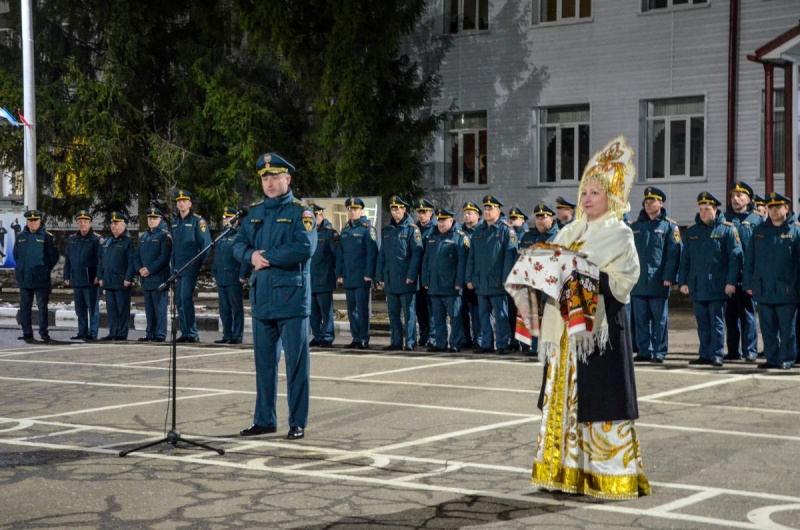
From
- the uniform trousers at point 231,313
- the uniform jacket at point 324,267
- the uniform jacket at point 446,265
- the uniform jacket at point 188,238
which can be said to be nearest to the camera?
the uniform jacket at point 446,265

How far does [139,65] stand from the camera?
31.5 meters

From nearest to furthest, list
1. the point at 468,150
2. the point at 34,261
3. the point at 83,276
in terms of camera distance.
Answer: the point at 34,261
the point at 83,276
the point at 468,150

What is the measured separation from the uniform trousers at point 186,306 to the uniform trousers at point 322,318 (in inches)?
81.0

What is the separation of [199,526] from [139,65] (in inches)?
1052

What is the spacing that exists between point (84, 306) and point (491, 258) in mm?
7388

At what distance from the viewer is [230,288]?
18.1 meters

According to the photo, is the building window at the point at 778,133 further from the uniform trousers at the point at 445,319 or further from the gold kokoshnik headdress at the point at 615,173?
the gold kokoshnik headdress at the point at 615,173

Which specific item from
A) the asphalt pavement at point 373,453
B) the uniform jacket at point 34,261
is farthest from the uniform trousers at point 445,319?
the uniform jacket at point 34,261

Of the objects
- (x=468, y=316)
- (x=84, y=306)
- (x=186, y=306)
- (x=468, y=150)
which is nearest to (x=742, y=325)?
(x=468, y=316)

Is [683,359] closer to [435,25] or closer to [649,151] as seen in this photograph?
[649,151]

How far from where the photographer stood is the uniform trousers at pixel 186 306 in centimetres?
1830

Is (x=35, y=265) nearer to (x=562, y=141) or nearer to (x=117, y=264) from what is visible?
(x=117, y=264)

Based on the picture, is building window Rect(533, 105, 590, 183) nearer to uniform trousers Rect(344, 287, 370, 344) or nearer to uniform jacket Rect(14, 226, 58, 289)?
uniform trousers Rect(344, 287, 370, 344)

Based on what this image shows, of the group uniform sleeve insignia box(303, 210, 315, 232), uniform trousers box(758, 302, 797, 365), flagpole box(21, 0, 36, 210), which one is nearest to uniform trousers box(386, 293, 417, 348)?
uniform trousers box(758, 302, 797, 365)
